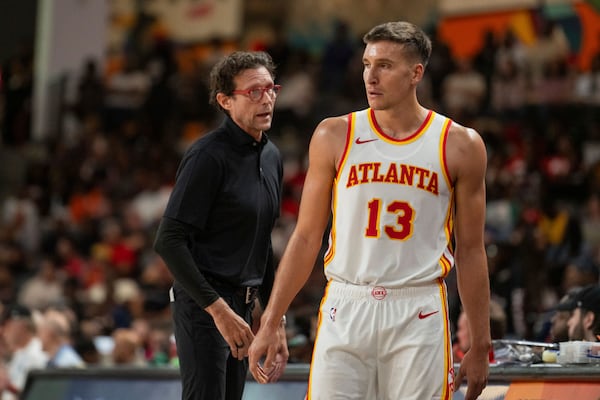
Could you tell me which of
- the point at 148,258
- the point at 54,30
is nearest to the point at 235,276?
the point at 148,258

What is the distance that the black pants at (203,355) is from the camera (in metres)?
5.45

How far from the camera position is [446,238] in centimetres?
488

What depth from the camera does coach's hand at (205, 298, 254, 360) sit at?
5.35m

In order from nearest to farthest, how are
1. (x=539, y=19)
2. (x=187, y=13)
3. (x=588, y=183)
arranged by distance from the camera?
(x=588, y=183), (x=539, y=19), (x=187, y=13)

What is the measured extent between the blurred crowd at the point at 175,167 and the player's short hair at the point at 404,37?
4.11 metres

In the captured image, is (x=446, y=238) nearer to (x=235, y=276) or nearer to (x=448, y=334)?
(x=448, y=334)

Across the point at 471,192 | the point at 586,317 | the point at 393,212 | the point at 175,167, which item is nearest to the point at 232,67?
the point at 393,212

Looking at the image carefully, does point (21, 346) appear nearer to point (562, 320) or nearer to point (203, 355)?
point (562, 320)

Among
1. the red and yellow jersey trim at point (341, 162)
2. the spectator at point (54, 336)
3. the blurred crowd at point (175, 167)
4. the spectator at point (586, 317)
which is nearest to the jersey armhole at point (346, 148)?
the red and yellow jersey trim at point (341, 162)

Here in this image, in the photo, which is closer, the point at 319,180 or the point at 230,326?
the point at 319,180

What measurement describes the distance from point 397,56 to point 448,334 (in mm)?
1121

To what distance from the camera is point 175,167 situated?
18484 mm

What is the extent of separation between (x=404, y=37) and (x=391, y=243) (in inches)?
32.6

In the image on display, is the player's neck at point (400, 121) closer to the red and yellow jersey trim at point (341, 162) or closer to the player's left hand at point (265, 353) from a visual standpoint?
the red and yellow jersey trim at point (341, 162)
